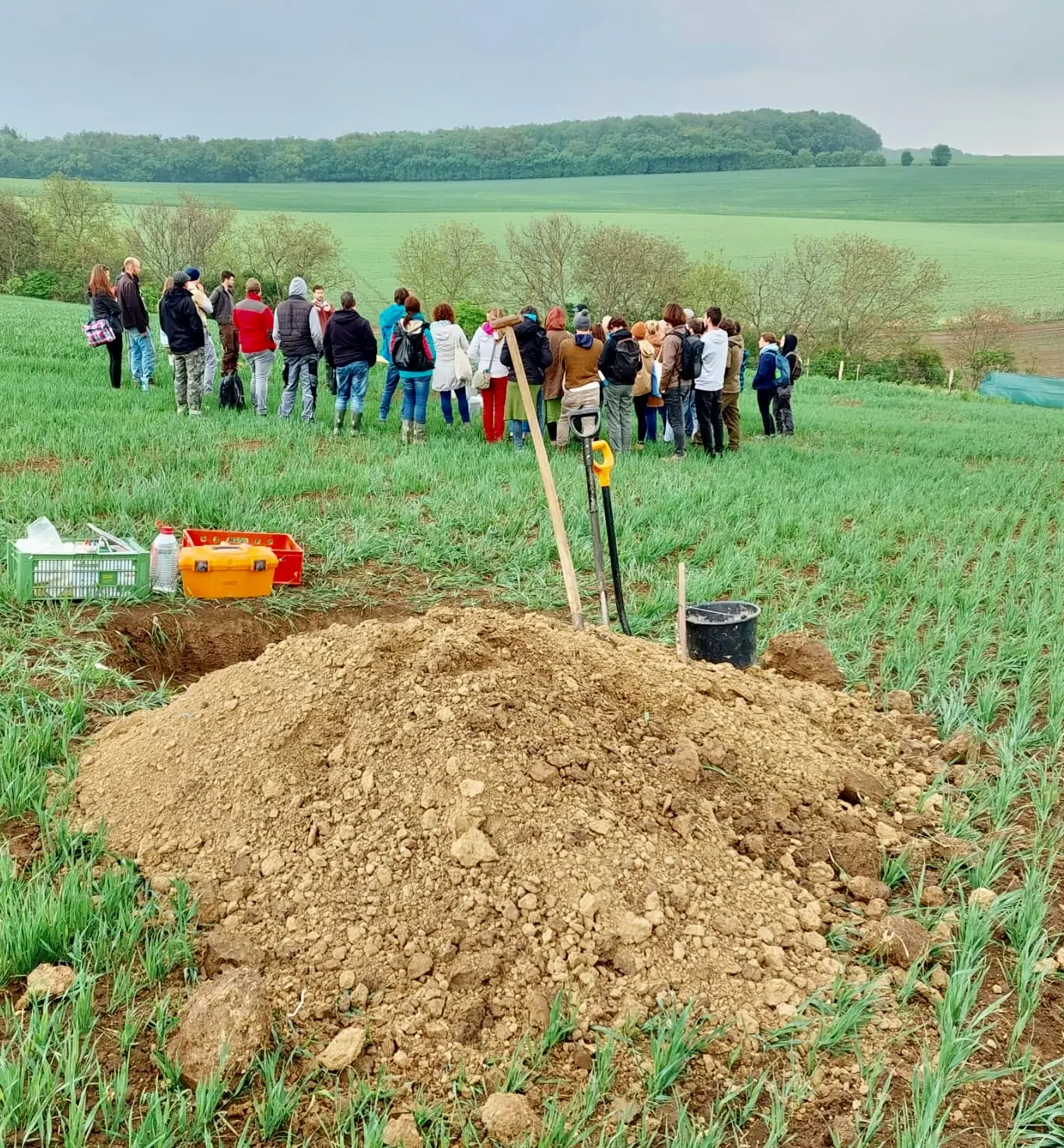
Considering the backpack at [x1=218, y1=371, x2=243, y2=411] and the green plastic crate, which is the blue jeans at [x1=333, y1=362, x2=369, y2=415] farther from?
the green plastic crate

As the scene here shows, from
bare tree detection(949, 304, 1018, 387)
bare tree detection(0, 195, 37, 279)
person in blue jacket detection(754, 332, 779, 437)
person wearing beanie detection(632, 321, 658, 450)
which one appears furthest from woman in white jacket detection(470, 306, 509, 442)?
bare tree detection(0, 195, 37, 279)

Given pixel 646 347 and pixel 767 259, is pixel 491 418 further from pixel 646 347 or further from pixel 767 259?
pixel 767 259

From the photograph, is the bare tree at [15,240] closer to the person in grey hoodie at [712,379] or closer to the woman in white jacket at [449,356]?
the woman in white jacket at [449,356]

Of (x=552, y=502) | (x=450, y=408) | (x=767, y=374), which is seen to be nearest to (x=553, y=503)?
(x=552, y=502)

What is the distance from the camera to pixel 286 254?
48875 mm

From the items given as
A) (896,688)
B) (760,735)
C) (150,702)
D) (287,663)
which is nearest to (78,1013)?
(287,663)

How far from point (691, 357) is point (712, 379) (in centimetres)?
36

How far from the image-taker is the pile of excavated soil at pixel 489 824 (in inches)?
108

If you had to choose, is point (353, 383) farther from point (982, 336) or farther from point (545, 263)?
point (545, 263)

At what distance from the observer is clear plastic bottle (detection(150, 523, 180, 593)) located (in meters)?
5.54

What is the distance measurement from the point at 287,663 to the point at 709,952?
201 centimetres

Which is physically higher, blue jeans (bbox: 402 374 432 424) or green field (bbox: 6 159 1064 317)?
green field (bbox: 6 159 1064 317)

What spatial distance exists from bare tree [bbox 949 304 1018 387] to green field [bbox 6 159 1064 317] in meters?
9.74

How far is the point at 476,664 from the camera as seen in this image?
151 inches
